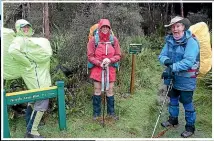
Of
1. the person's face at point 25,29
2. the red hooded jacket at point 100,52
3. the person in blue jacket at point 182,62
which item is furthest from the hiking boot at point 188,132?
the person's face at point 25,29

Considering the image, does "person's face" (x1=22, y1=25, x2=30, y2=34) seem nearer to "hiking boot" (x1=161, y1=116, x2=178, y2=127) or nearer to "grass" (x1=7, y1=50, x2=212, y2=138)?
"grass" (x1=7, y1=50, x2=212, y2=138)

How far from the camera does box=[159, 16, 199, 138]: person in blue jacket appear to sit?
4.01m

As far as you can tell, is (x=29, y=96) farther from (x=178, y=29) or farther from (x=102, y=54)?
(x=178, y=29)

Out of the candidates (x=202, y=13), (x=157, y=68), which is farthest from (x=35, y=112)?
(x=202, y=13)

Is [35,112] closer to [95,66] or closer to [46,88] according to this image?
[46,88]

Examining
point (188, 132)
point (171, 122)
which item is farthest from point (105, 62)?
point (188, 132)

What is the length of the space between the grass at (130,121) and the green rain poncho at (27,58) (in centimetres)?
69

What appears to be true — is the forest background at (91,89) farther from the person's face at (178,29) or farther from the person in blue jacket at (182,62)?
the person's face at (178,29)

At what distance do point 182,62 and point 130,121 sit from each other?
125 centimetres

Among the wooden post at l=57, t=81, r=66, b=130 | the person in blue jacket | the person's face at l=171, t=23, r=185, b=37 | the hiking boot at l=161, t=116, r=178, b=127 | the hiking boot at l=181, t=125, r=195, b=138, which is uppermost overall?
the person's face at l=171, t=23, r=185, b=37

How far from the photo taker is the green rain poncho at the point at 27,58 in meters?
4.05

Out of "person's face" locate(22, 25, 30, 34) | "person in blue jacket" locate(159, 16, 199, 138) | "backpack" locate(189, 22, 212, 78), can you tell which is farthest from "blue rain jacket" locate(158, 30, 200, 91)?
"person's face" locate(22, 25, 30, 34)

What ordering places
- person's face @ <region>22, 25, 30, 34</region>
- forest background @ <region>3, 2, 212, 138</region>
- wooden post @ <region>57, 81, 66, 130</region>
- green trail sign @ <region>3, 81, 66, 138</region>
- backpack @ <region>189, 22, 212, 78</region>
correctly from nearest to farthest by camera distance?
1. green trail sign @ <region>3, 81, 66, 138</region>
2. person's face @ <region>22, 25, 30, 34</region>
3. wooden post @ <region>57, 81, 66, 130</region>
4. backpack @ <region>189, 22, 212, 78</region>
5. forest background @ <region>3, 2, 212, 138</region>

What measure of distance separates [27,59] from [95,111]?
123 centimetres
